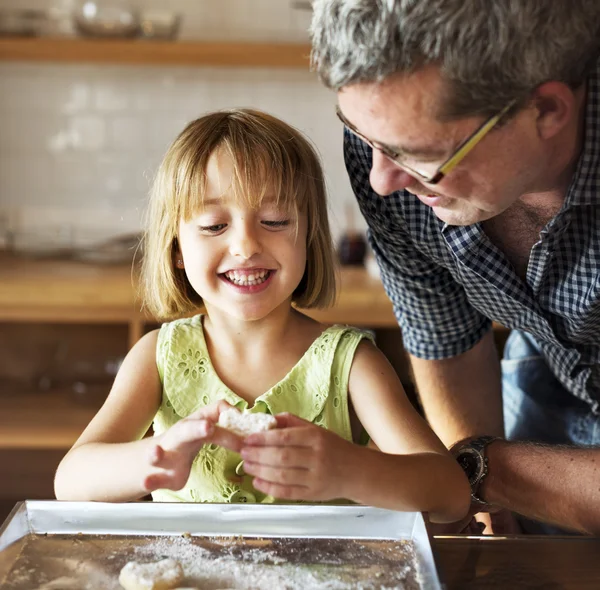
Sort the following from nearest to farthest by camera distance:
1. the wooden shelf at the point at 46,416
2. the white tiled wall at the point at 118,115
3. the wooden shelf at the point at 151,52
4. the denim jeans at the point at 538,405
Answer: the denim jeans at the point at 538,405, the wooden shelf at the point at 46,416, the wooden shelf at the point at 151,52, the white tiled wall at the point at 118,115

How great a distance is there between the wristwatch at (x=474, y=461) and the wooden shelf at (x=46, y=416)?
1.76m

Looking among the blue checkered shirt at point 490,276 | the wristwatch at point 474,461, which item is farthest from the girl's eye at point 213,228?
the wristwatch at point 474,461

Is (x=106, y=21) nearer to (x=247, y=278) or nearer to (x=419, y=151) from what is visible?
(x=247, y=278)

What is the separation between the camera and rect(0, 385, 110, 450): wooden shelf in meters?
2.95

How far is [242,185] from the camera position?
1.34m

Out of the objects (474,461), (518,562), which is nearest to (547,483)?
(474,461)

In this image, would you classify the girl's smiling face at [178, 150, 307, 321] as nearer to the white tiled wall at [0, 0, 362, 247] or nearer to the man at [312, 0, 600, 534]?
the man at [312, 0, 600, 534]

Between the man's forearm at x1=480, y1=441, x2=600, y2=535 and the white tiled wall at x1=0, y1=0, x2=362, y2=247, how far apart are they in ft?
7.38

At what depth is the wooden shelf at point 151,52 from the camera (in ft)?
10.4

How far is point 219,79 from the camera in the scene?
359cm

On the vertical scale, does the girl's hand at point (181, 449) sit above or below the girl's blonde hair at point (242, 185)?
below

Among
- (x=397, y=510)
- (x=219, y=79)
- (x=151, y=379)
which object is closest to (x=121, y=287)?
(x=219, y=79)

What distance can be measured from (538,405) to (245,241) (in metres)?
0.87

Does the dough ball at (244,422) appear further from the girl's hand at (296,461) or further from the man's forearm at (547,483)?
the man's forearm at (547,483)
